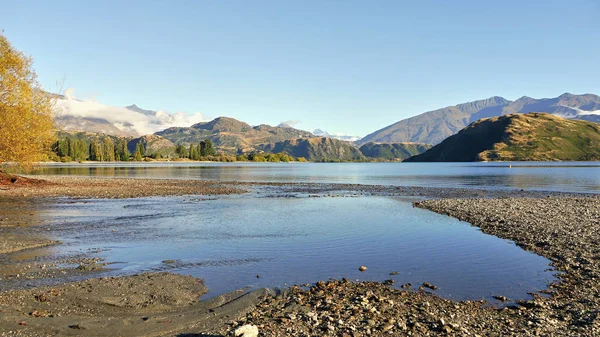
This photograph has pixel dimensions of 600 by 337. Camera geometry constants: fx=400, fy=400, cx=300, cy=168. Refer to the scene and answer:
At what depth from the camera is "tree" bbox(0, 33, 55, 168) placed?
211 ft

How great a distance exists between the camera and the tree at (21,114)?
64.2 metres

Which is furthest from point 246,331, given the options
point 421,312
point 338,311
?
point 421,312

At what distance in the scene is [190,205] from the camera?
2215 inches

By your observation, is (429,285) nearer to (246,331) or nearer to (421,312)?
(421,312)

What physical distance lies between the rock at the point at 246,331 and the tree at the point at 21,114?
220 feet

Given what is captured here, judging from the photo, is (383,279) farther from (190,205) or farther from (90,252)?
(190,205)

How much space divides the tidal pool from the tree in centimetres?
2403

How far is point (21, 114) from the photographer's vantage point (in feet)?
216

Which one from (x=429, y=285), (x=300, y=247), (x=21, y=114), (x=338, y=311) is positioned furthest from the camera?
(x=21, y=114)

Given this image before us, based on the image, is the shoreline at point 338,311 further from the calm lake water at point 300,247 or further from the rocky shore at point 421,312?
the calm lake water at point 300,247

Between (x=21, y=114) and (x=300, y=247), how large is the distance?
60.2 metres

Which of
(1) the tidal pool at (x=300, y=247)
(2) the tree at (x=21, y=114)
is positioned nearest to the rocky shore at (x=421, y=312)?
(1) the tidal pool at (x=300, y=247)

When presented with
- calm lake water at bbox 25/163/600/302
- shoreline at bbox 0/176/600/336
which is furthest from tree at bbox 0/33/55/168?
shoreline at bbox 0/176/600/336

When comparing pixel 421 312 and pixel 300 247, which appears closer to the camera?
pixel 421 312
